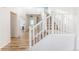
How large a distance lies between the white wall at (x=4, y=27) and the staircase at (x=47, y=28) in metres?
0.33

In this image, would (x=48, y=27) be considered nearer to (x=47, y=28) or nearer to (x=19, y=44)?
(x=47, y=28)

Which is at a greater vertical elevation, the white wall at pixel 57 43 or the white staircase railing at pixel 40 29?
the white staircase railing at pixel 40 29

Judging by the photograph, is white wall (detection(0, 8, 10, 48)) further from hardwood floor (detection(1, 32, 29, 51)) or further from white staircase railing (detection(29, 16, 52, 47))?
white staircase railing (detection(29, 16, 52, 47))

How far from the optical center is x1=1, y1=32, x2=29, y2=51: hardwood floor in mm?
1576

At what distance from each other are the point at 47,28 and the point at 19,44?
0.48 metres

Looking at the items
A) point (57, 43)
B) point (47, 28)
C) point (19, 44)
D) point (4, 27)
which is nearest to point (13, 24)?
point (4, 27)

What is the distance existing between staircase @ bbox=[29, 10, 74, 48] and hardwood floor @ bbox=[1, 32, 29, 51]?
0.06 meters

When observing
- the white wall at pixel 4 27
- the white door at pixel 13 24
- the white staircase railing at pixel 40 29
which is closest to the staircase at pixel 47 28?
the white staircase railing at pixel 40 29

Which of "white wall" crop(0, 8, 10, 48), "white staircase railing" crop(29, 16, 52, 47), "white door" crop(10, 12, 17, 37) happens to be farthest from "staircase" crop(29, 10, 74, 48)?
"white wall" crop(0, 8, 10, 48)

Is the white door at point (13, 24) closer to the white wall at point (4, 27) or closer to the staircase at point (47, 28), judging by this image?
the white wall at point (4, 27)

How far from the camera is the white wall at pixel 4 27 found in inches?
60.2

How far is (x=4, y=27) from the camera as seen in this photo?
151 centimetres
